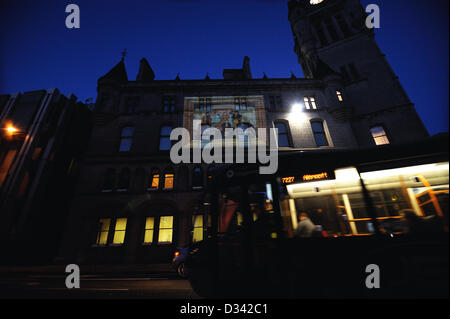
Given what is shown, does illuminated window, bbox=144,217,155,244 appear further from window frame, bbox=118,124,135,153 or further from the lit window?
window frame, bbox=118,124,135,153

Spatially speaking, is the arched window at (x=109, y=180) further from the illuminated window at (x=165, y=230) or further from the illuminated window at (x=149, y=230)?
the illuminated window at (x=165, y=230)

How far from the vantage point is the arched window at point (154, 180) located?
517 inches

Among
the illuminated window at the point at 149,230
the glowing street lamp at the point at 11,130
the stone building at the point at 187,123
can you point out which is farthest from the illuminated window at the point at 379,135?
the glowing street lamp at the point at 11,130

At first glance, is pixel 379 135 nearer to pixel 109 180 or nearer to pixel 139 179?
pixel 139 179

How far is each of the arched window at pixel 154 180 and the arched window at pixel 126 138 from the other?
10.8 ft

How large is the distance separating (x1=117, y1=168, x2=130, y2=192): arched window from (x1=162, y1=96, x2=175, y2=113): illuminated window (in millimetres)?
6413

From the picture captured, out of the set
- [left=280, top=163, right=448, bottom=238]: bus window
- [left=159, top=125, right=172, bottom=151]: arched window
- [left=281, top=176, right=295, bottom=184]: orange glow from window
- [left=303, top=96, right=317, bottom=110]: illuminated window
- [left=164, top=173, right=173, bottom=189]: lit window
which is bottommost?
[left=280, top=163, right=448, bottom=238]: bus window

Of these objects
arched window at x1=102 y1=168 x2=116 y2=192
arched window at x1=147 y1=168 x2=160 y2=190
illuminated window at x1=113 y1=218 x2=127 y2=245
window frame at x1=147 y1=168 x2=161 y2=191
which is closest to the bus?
window frame at x1=147 y1=168 x2=161 y2=191

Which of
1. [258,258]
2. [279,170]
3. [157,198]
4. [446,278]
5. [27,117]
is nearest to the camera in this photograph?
[446,278]

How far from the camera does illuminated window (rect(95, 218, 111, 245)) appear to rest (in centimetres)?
1198

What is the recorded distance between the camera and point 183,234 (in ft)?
38.7

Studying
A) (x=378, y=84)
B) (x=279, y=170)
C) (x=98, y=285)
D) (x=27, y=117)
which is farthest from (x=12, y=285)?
(x=378, y=84)

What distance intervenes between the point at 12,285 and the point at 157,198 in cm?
714

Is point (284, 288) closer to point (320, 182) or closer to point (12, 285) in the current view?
point (320, 182)
